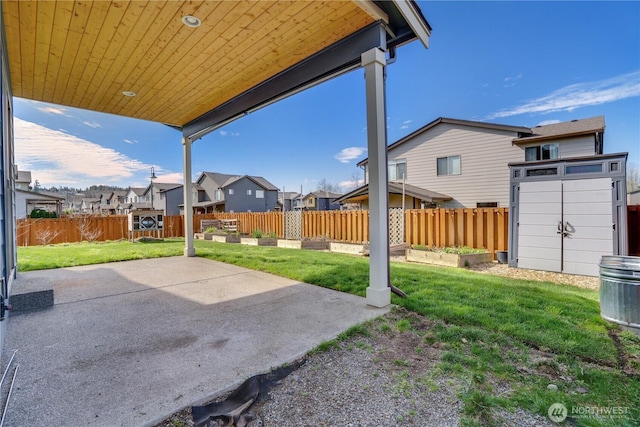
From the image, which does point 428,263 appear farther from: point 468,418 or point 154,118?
point 154,118

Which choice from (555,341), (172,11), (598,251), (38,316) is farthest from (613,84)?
(38,316)

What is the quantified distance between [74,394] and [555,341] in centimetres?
372

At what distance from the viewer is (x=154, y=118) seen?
6.59m

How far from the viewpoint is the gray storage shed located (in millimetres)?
5195

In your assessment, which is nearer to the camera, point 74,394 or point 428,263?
point 74,394

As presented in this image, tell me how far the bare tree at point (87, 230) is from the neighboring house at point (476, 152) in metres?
12.7

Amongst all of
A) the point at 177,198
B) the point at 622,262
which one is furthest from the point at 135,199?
the point at 622,262

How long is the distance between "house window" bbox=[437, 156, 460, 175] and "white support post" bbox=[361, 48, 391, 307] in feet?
38.2

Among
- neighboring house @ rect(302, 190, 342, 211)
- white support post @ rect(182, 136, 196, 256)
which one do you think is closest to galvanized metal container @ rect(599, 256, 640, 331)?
white support post @ rect(182, 136, 196, 256)

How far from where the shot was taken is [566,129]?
12.1 m

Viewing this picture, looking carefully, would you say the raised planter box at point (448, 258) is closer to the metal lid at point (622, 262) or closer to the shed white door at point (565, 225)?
the shed white door at point (565, 225)

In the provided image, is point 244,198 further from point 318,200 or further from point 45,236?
point 45,236

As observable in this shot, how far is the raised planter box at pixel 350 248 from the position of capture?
327 inches

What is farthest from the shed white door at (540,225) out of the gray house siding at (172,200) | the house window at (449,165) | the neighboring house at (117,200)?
the neighboring house at (117,200)
